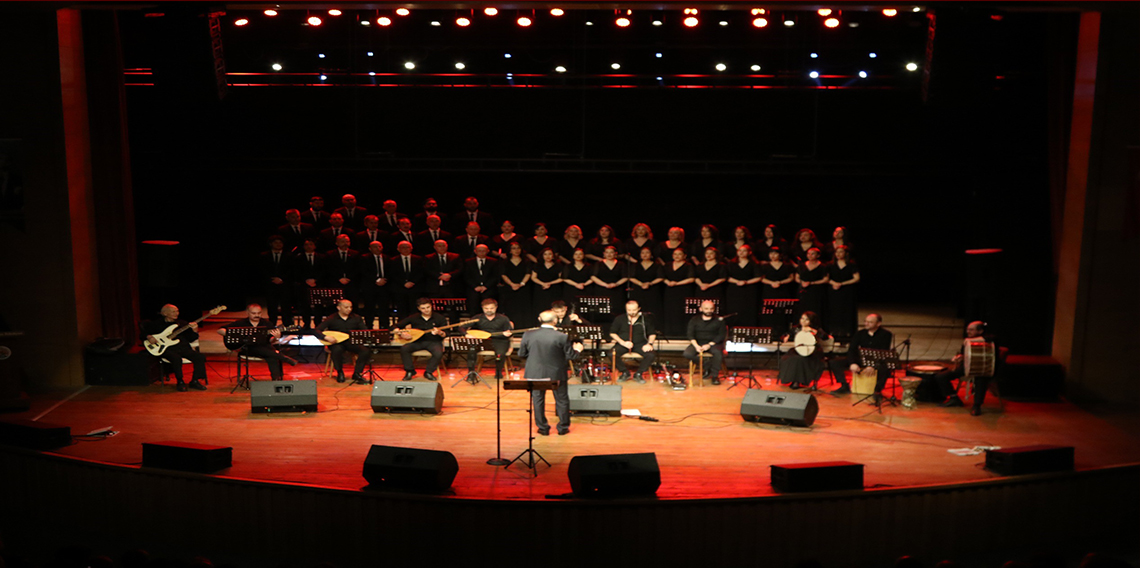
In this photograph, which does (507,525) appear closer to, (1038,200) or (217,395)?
(217,395)

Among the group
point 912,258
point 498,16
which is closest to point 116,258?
point 498,16

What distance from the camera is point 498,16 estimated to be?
539 inches

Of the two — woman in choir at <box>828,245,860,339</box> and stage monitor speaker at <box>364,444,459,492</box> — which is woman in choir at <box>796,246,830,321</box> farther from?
stage monitor speaker at <box>364,444,459,492</box>

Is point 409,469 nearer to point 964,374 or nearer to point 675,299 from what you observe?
point 675,299

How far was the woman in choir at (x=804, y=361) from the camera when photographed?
35.8ft

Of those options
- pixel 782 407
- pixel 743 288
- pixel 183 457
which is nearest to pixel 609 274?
pixel 743 288

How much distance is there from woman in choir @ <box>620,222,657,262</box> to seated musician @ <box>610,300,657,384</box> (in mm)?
1153

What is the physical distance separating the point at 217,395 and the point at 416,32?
6.75 m

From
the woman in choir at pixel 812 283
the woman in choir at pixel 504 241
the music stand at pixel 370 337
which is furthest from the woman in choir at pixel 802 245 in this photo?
the music stand at pixel 370 337

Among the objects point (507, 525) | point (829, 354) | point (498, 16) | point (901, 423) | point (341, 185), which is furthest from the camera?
point (341, 185)

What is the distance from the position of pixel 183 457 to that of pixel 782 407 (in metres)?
5.88

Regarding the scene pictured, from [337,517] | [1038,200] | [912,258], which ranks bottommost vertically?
[337,517]

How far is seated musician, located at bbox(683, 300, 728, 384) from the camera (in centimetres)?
1138

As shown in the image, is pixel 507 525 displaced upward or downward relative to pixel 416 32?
downward
